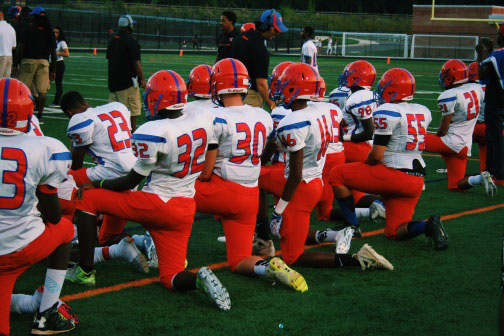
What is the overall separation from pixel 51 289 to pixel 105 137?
1.66 metres

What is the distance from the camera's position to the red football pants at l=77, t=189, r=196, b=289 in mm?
4773

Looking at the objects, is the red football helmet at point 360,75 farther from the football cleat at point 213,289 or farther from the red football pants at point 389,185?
the football cleat at point 213,289

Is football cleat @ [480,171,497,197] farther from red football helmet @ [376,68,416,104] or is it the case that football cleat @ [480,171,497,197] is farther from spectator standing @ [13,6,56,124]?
spectator standing @ [13,6,56,124]

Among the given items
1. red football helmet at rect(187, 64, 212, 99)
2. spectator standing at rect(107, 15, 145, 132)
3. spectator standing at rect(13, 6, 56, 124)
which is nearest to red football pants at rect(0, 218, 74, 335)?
red football helmet at rect(187, 64, 212, 99)

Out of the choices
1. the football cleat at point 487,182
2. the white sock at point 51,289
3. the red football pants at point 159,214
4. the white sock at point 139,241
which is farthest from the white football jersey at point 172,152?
the football cleat at point 487,182

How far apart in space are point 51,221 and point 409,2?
235 ft

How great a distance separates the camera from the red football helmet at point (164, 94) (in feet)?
15.8

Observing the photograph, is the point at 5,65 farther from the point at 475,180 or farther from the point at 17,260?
the point at 17,260

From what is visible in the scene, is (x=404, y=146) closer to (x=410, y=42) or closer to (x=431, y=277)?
(x=431, y=277)

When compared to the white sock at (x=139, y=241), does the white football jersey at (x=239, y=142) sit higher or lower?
higher

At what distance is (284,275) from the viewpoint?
4902 millimetres

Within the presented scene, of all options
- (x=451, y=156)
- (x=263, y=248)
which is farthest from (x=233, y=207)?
(x=451, y=156)

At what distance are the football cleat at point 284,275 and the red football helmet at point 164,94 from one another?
50.3 inches

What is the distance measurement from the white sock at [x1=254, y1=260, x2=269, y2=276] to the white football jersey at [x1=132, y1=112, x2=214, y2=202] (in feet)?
2.31
